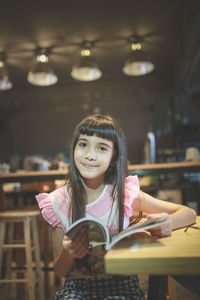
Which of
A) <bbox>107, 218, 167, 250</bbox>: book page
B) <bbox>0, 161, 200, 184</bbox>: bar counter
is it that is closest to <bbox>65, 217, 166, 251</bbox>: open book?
<bbox>107, 218, 167, 250</bbox>: book page

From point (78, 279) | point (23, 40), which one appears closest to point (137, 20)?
point (23, 40)

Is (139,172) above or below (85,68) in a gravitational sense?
below

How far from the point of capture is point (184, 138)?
4887 mm

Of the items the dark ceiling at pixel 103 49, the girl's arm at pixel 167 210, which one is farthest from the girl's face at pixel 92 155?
the dark ceiling at pixel 103 49

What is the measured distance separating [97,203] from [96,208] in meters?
0.02

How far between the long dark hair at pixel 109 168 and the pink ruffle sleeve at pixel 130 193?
0.07ft

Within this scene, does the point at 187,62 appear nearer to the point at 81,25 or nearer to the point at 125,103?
the point at 81,25

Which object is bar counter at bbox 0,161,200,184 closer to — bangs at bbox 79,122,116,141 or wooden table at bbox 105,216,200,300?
bangs at bbox 79,122,116,141

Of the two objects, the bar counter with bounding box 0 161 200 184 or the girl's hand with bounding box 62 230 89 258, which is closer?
the girl's hand with bounding box 62 230 89 258

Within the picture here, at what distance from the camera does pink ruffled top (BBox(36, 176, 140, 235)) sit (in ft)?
3.27

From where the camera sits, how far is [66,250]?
2.52 feet

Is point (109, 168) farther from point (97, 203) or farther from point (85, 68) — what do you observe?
point (85, 68)

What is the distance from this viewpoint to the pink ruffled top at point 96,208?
1.00 metres

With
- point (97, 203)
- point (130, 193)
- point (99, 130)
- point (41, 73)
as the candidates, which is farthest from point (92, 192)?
point (41, 73)
